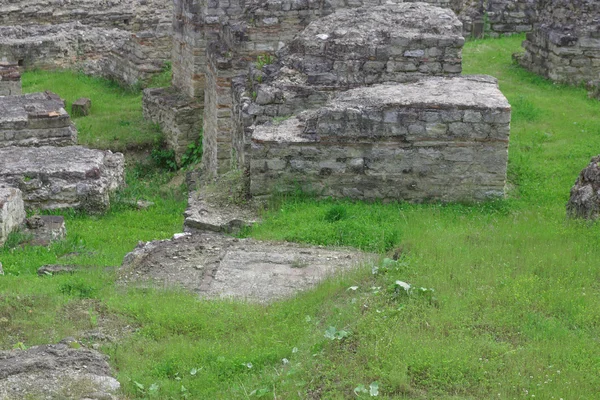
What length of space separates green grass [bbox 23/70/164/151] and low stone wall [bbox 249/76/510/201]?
5.86m

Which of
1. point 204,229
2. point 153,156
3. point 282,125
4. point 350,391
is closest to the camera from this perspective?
point 350,391

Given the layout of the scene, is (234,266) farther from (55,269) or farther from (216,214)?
(55,269)

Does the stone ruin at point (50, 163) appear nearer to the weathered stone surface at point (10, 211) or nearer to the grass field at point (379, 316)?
the weathered stone surface at point (10, 211)

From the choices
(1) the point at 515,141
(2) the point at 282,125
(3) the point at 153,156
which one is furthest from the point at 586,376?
(3) the point at 153,156

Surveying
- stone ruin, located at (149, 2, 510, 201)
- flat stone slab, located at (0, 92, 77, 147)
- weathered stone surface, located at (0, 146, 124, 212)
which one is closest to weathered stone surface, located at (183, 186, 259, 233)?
stone ruin, located at (149, 2, 510, 201)

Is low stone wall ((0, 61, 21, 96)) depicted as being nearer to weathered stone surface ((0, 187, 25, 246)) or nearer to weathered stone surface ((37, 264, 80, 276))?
weathered stone surface ((0, 187, 25, 246))

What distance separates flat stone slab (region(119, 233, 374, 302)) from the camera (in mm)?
7219

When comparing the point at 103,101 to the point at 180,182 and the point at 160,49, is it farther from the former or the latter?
the point at 180,182

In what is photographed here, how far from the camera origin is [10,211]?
9.85 m

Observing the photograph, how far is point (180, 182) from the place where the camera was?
13523 mm

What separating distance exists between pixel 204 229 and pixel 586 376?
14.4 feet

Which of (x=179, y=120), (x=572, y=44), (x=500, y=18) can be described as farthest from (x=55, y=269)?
(x=500, y=18)

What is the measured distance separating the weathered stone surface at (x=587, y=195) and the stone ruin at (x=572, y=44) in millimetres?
5687

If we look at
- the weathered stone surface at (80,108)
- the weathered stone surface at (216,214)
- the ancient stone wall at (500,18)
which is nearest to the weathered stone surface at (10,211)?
the weathered stone surface at (216,214)
